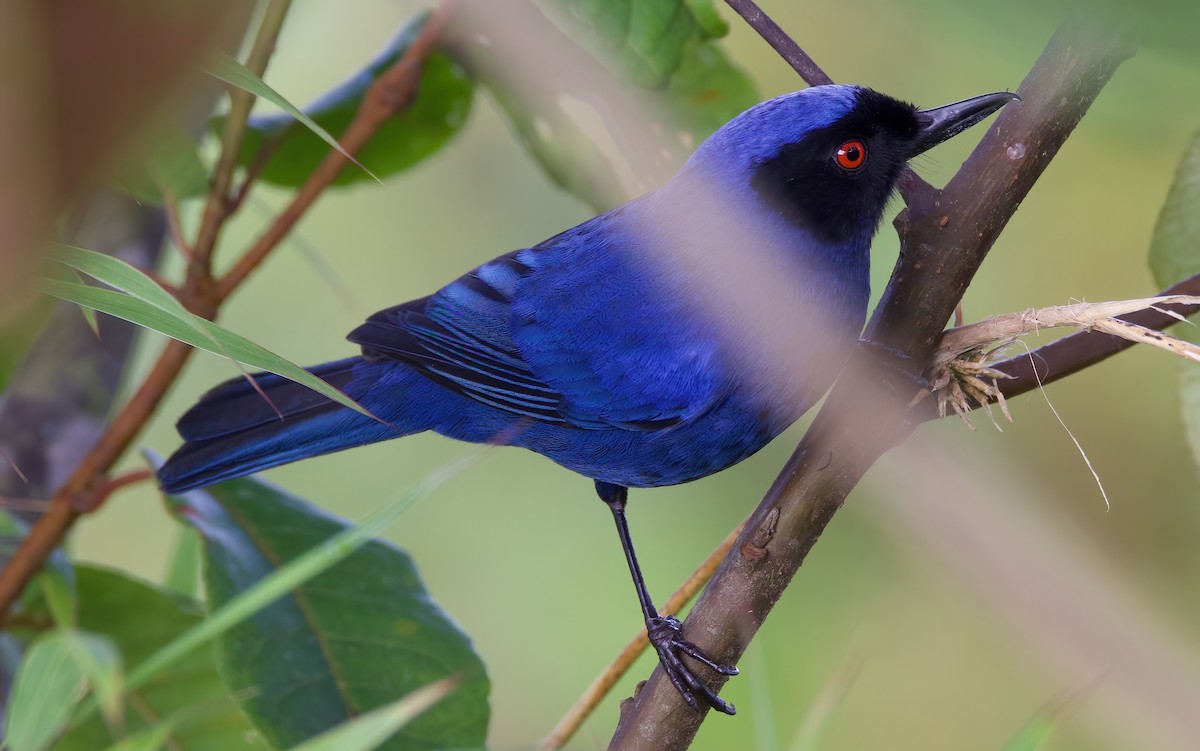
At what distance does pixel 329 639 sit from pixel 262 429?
0.48m

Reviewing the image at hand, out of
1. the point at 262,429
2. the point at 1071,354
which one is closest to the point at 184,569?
the point at 262,429

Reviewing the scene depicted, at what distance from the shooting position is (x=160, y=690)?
2.15m

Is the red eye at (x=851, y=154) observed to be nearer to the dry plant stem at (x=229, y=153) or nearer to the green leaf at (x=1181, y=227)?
the green leaf at (x=1181, y=227)

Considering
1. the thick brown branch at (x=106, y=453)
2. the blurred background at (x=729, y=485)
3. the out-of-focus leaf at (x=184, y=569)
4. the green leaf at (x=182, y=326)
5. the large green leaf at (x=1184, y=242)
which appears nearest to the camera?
the green leaf at (x=182, y=326)

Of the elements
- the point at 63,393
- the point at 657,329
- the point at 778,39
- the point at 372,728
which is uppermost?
the point at 778,39

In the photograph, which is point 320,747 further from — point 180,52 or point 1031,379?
point 180,52

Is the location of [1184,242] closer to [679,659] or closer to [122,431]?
[679,659]

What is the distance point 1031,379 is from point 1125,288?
8.89ft

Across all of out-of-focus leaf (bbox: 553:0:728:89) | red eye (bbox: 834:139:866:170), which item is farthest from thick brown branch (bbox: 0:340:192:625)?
red eye (bbox: 834:139:866:170)

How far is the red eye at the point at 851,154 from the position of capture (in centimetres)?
217

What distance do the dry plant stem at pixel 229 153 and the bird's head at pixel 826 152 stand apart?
88 centimetres

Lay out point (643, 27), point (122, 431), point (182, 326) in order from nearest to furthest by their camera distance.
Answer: point (182, 326) → point (643, 27) → point (122, 431)

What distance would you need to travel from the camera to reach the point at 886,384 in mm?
1447

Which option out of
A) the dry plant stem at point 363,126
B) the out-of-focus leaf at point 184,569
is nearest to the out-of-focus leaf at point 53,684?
the dry plant stem at point 363,126
